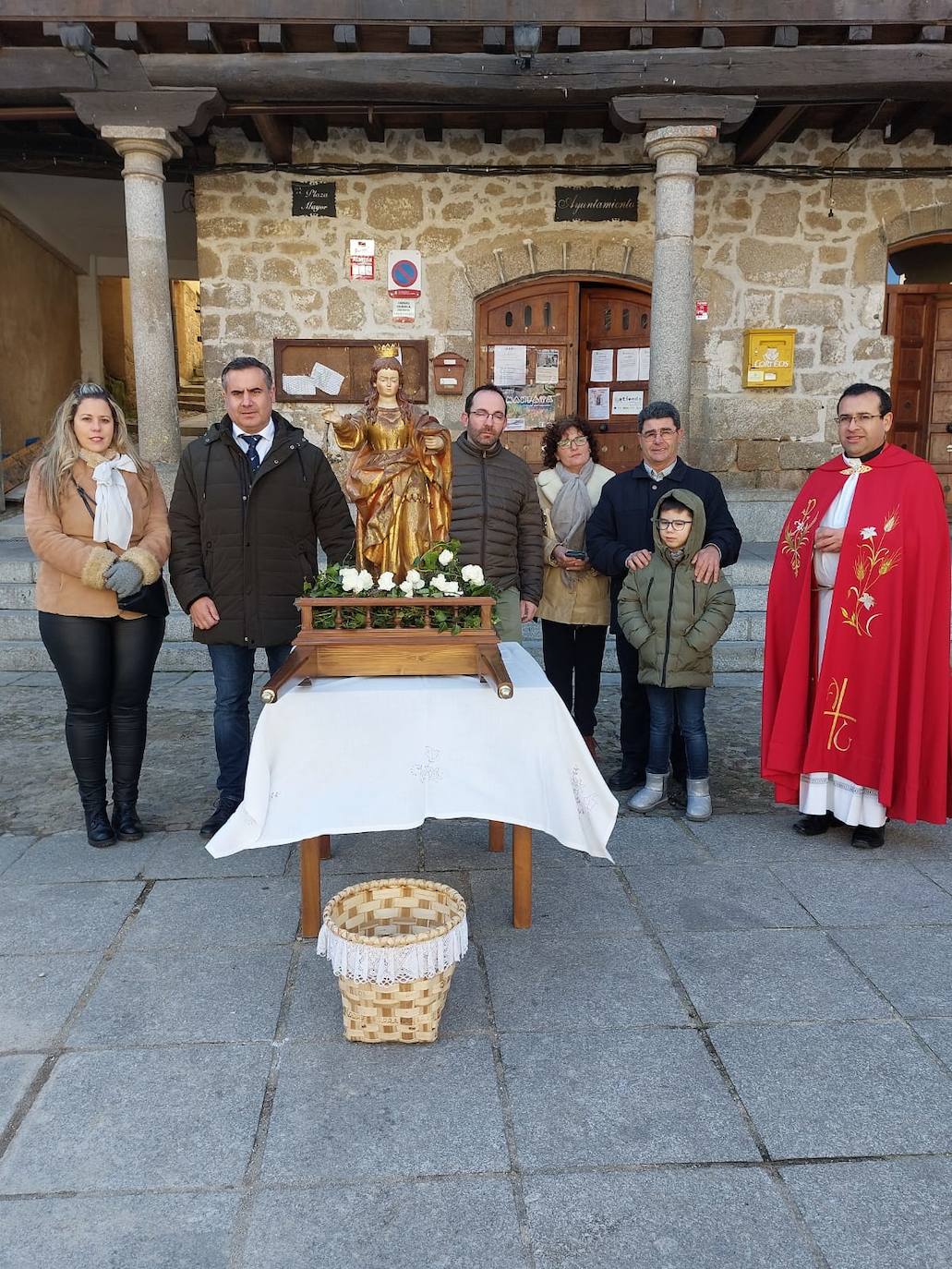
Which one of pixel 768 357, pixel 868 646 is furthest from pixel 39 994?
pixel 768 357

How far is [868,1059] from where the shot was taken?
8.06ft

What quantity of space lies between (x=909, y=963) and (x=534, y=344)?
24.2 ft

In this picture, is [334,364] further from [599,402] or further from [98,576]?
[98,576]

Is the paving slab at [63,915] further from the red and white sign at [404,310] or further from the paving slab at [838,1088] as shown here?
the red and white sign at [404,310]

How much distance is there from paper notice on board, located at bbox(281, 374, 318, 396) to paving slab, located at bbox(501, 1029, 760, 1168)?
7.43 m

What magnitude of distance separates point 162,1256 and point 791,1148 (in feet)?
4.27

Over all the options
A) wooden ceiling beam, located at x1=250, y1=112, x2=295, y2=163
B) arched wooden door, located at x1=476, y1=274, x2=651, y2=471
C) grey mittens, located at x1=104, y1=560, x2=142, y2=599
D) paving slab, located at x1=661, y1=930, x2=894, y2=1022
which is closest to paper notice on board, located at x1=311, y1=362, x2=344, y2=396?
arched wooden door, located at x1=476, y1=274, x2=651, y2=471

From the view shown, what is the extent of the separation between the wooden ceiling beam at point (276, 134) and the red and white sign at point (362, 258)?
903 millimetres

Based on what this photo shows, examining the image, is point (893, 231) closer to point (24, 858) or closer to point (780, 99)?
point (780, 99)

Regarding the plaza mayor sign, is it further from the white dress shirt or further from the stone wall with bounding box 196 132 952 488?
the white dress shirt

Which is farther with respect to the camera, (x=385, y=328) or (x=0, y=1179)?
(x=385, y=328)

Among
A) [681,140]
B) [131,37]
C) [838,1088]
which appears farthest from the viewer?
[681,140]

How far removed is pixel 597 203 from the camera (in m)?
8.91

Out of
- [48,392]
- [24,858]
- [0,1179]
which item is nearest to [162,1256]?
[0,1179]
